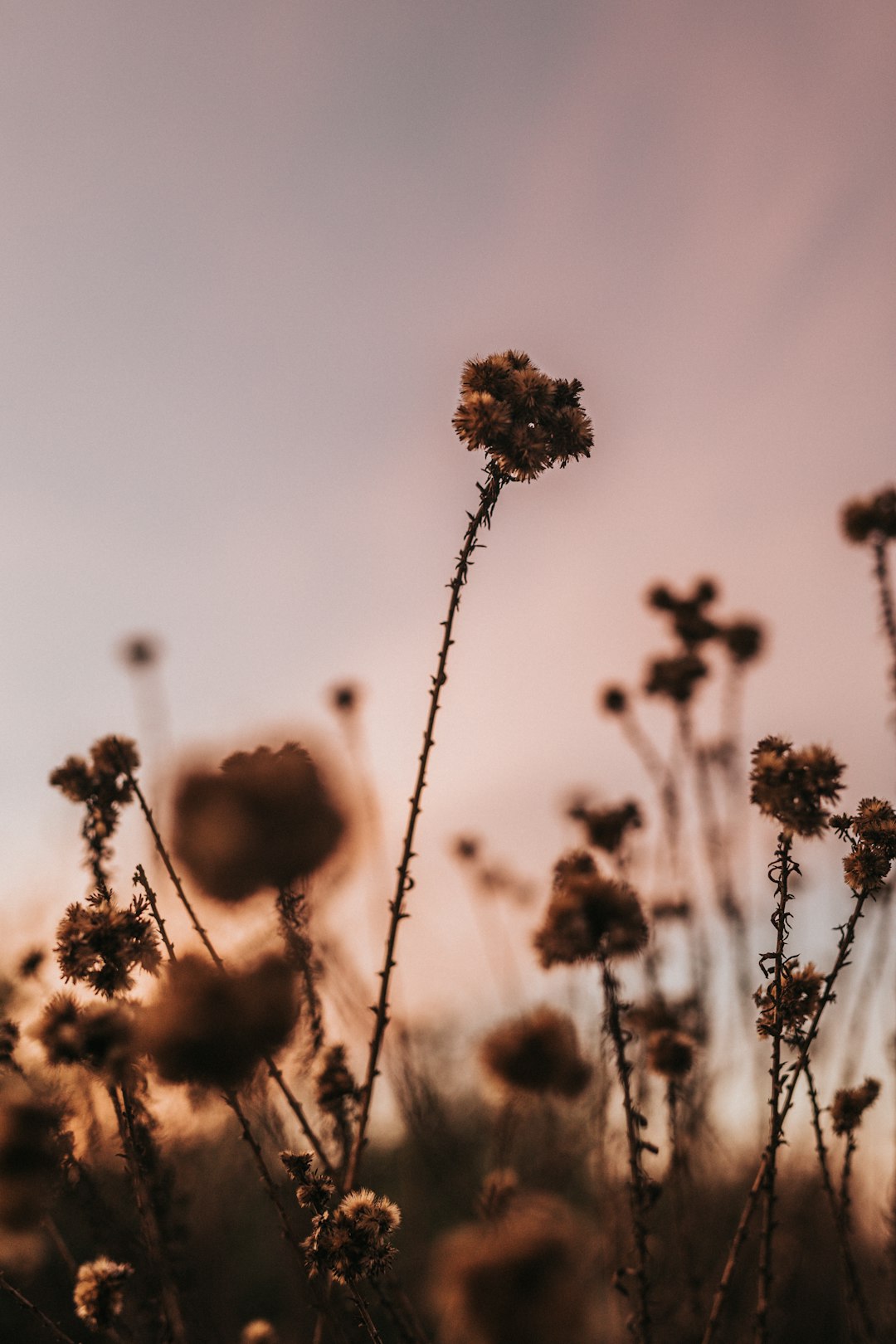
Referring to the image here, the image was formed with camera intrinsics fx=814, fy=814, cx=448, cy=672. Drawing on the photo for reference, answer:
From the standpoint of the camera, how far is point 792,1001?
7.61ft

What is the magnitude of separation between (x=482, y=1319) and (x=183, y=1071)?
A: 2.02 ft

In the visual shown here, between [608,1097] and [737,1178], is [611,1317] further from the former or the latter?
[737,1178]

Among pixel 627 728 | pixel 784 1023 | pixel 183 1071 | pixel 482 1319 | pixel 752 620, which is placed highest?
pixel 752 620

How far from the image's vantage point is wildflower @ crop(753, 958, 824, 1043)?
227 cm

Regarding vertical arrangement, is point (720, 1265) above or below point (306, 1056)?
below

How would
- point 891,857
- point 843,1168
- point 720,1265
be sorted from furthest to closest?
point 720,1265 < point 843,1168 < point 891,857

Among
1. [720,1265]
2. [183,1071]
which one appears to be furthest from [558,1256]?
[720,1265]

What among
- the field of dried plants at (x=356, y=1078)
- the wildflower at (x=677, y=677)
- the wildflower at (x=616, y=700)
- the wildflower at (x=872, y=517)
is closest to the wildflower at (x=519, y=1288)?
the field of dried plants at (x=356, y=1078)

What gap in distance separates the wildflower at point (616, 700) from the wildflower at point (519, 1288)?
16.0 ft

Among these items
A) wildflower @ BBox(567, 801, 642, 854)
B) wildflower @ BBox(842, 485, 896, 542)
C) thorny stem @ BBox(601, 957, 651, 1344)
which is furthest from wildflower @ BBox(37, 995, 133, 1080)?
wildflower @ BBox(842, 485, 896, 542)

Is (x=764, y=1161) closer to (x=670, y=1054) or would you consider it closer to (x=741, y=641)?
(x=670, y=1054)

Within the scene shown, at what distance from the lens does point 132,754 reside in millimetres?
2949

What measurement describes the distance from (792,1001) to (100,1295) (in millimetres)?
2112

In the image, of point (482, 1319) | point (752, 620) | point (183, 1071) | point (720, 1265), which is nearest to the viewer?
point (482, 1319)
